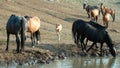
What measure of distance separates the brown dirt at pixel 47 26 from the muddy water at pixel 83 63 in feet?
2.03

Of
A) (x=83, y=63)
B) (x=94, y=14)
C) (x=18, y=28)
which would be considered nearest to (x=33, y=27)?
(x=18, y=28)

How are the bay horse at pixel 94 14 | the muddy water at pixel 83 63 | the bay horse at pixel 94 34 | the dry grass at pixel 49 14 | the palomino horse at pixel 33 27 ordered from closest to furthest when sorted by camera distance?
the muddy water at pixel 83 63
the palomino horse at pixel 33 27
the bay horse at pixel 94 34
the dry grass at pixel 49 14
the bay horse at pixel 94 14

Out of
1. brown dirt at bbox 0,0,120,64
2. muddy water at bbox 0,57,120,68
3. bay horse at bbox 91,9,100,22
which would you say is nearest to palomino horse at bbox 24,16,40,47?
brown dirt at bbox 0,0,120,64

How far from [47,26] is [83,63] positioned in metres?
10.1

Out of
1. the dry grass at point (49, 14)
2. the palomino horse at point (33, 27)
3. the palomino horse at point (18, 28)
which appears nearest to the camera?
the palomino horse at point (18, 28)

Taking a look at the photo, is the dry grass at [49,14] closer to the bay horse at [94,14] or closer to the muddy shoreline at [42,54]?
the muddy shoreline at [42,54]

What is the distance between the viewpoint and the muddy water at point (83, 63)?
19.8 meters

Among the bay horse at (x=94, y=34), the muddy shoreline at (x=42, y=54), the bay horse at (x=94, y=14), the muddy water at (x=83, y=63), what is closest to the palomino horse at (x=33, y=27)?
the muddy shoreline at (x=42, y=54)

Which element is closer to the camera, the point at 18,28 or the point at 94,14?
the point at 18,28

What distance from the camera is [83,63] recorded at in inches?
841

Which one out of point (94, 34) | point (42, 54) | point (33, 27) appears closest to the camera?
point (42, 54)

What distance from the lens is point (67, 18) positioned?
37.9m

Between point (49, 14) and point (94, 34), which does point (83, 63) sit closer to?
point (94, 34)

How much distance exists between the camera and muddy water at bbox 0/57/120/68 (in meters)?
19.8
